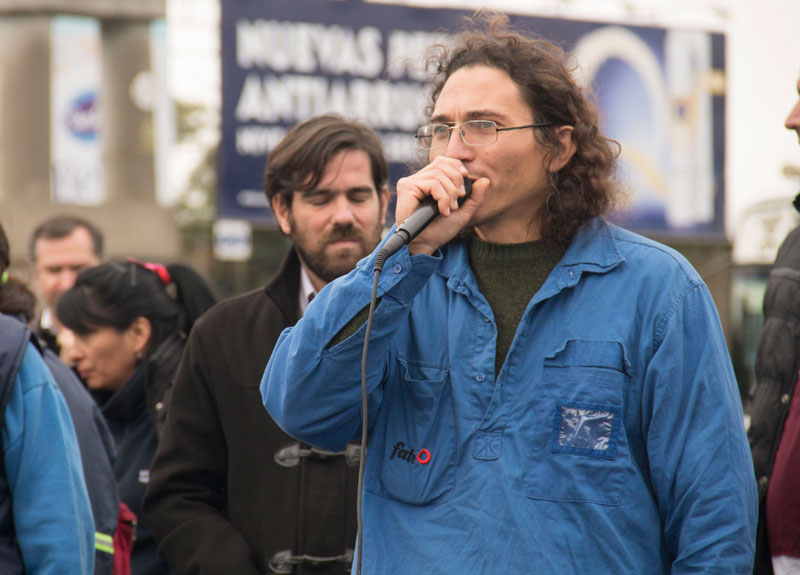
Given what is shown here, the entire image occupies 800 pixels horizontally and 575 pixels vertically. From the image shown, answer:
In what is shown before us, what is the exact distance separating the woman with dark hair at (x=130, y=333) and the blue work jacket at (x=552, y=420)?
2063mm

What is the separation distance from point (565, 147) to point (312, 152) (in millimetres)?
1230

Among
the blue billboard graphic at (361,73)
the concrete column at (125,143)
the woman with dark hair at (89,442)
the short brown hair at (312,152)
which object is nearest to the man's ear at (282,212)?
the short brown hair at (312,152)

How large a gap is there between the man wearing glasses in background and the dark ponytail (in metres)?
2.20

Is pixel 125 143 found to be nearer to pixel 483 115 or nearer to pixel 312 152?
pixel 312 152

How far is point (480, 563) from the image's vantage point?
2.43 m

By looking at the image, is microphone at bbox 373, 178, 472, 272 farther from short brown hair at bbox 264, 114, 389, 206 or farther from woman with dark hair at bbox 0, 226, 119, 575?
woman with dark hair at bbox 0, 226, 119, 575

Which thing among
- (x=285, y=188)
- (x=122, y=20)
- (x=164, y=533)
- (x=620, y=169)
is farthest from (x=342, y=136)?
(x=122, y=20)

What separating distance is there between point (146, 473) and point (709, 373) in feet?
8.82

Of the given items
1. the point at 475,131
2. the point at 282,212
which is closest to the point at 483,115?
the point at 475,131

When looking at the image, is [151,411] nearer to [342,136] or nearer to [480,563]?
[342,136]

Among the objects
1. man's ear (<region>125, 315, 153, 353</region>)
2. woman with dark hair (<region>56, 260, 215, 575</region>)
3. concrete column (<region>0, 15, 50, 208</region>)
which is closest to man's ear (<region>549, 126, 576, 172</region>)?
woman with dark hair (<region>56, 260, 215, 575</region>)

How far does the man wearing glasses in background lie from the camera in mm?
2418

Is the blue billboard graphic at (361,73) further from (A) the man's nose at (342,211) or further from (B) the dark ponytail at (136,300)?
(A) the man's nose at (342,211)

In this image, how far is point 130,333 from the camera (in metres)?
4.77
